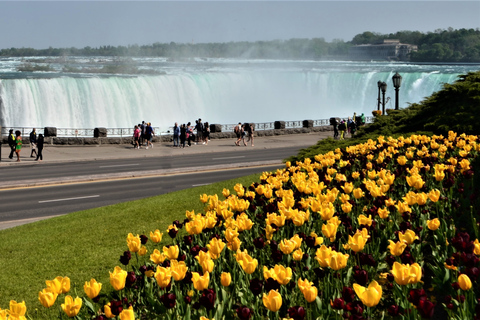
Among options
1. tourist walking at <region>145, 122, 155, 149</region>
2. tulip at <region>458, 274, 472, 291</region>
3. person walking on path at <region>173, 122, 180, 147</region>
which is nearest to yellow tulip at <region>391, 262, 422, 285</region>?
tulip at <region>458, 274, 472, 291</region>

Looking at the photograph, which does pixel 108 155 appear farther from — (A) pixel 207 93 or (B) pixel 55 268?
(A) pixel 207 93

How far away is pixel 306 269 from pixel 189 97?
62.4 metres

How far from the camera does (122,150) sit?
34.7 metres

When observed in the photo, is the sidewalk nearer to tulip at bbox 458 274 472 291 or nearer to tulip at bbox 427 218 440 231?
tulip at bbox 427 218 440 231

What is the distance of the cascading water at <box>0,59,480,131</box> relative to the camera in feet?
172

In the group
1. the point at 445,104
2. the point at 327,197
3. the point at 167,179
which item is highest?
the point at 445,104

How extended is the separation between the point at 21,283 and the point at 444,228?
6080 millimetres

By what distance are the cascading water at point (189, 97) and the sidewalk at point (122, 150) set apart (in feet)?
60.8

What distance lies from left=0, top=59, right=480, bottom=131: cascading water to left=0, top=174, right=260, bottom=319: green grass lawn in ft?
133

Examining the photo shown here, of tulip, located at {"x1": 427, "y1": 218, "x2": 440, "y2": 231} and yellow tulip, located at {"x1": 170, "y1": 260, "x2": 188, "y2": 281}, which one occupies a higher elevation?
tulip, located at {"x1": 427, "y1": 218, "x2": 440, "y2": 231}

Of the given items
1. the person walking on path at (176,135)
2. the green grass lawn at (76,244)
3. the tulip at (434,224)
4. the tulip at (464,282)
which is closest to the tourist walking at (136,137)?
the person walking on path at (176,135)

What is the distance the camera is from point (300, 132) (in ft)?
153

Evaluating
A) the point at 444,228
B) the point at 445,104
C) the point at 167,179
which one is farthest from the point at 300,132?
the point at 444,228

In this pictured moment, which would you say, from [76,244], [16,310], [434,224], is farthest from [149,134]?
[16,310]
